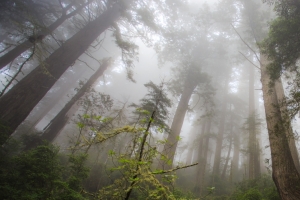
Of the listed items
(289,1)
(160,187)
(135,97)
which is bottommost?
(160,187)

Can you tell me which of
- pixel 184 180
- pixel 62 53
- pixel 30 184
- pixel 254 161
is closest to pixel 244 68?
pixel 254 161

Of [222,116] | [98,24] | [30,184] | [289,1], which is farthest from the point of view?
[222,116]

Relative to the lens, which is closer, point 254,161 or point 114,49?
point 254,161

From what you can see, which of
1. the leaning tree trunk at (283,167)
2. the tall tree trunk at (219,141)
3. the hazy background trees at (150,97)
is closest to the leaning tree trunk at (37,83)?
the hazy background trees at (150,97)

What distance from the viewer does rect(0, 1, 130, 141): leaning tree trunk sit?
599cm

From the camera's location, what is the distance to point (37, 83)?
22.2 ft

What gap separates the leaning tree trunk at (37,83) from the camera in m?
5.99

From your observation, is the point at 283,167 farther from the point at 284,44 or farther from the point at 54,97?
the point at 54,97

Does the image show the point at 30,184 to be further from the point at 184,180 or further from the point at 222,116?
the point at 222,116

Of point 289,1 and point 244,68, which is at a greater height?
point 244,68

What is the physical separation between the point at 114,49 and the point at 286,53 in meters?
28.9

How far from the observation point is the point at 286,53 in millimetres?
6555

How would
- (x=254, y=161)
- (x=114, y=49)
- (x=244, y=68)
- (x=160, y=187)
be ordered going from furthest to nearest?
(x=114, y=49)
(x=244, y=68)
(x=254, y=161)
(x=160, y=187)

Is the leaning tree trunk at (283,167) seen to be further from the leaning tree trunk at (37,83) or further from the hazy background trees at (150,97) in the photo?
the leaning tree trunk at (37,83)
